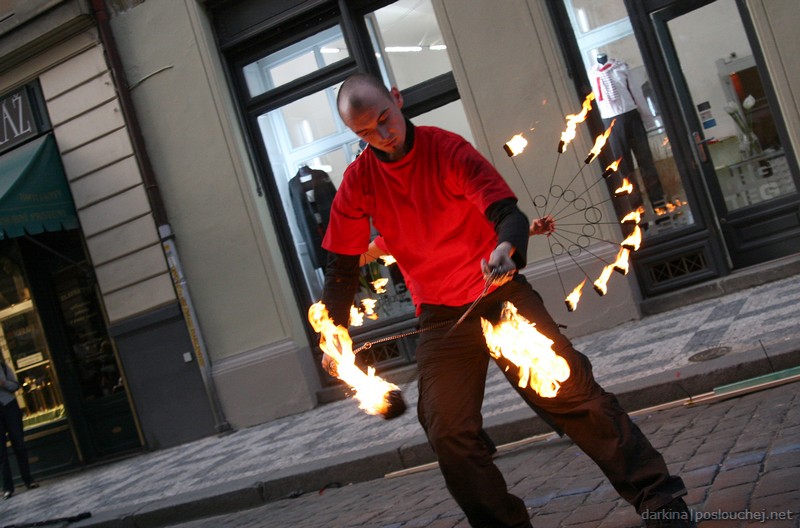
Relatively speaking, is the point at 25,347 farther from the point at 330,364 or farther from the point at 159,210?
the point at 330,364

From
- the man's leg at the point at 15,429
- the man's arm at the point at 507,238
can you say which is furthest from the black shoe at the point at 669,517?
the man's leg at the point at 15,429

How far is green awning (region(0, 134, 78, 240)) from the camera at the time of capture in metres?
11.0

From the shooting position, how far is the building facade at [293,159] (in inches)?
378

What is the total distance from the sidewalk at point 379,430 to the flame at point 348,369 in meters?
3.00

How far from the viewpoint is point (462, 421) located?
345cm

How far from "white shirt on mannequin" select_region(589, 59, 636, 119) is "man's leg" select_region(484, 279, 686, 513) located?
687cm

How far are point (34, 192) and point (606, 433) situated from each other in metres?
9.65

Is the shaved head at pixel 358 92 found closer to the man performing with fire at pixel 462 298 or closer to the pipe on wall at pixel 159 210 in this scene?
the man performing with fire at pixel 462 298

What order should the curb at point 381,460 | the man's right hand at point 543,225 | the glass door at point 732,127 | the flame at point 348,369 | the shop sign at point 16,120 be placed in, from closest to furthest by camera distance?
the flame at point 348,369
the man's right hand at point 543,225
the curb at point 381,460
the glass door at point 732,127
the shop sign at point 16,120

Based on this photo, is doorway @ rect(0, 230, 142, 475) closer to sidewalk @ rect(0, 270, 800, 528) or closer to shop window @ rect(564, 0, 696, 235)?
sidewalk @ rect(0, 270, 800, 528)

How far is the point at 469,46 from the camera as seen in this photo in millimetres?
9930

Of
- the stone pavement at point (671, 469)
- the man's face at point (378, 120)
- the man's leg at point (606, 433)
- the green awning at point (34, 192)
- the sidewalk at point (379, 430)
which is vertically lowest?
the stone pavement at point (671, 469)

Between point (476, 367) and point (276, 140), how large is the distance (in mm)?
8450

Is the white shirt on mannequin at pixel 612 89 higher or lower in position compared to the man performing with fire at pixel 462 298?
higher
